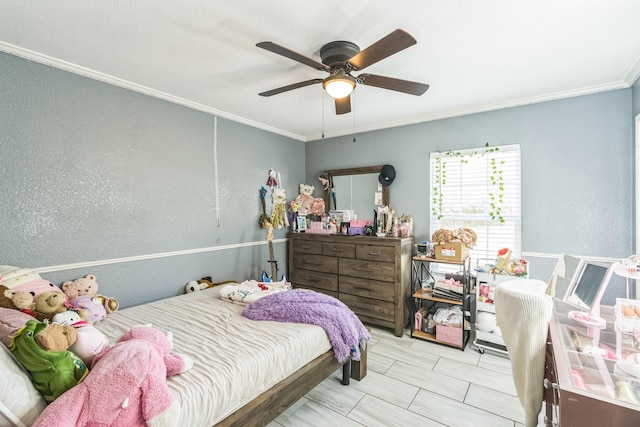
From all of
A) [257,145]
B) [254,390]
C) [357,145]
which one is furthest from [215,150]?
[254,390]

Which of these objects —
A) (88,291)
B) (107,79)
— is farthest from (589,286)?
(107,79)

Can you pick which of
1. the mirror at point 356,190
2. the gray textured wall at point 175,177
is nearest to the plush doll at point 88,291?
the gray textured wall at point 175,177

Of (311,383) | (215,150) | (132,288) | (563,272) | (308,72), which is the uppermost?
(308,72)

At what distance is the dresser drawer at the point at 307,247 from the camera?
3.96 meters

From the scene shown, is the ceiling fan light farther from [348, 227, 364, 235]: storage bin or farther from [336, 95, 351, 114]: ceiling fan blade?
[348, 227, 364, 235]: storage bin

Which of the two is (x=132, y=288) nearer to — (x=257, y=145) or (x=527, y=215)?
(x=257, y=145)

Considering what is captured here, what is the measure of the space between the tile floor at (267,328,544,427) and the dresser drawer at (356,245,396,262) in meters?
0.98

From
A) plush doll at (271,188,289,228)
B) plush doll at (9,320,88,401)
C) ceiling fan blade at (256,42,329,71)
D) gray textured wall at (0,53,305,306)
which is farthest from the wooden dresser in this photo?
plush doll at (9,320,88,401)

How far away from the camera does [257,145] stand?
13.1ft

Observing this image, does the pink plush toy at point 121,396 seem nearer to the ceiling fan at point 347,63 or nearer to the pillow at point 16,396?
the pillow at point 16,396

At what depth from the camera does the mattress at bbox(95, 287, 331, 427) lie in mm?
1426

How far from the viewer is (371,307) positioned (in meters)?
3.50

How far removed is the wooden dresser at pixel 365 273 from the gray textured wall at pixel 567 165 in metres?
0.63

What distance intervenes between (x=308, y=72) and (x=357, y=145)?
1.89 meters
